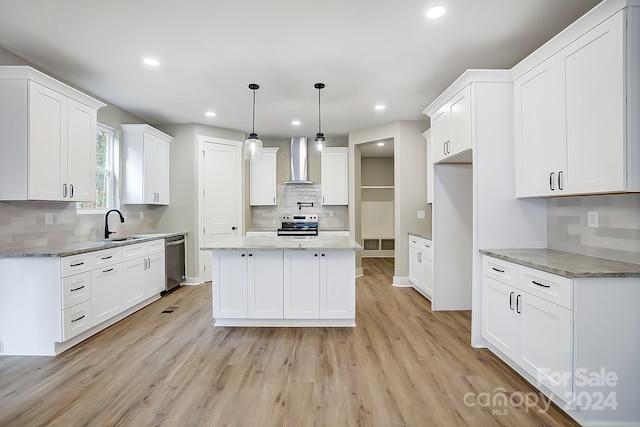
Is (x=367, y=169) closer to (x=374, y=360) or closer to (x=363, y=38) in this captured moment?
(x=363, y=38)

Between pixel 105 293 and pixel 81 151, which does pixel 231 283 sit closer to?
pixel 105 293

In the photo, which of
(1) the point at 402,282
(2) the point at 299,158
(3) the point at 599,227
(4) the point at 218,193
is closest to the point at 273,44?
(3) the point at 599,227

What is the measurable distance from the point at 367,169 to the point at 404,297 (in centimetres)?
427

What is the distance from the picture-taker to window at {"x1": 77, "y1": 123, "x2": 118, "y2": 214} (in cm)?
407

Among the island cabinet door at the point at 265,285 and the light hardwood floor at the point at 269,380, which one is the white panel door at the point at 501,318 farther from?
the island cabinet door at the point at 265,285

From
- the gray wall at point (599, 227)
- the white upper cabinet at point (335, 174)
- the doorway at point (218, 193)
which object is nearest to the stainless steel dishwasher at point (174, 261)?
the doorway at point (218, 193)

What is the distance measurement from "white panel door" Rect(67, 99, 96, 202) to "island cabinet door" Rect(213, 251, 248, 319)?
1.61 metres

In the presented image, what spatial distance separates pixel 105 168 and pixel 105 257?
1.61 meters

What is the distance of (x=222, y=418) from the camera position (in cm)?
182

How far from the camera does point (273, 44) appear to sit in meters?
2.71

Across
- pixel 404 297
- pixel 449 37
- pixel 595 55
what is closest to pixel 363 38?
pixel 449 37

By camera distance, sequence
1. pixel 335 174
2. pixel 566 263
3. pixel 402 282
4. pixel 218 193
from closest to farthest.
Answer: pixel 566 263 < pixel 402 282 < pixel 218 193 < pixel 335 174

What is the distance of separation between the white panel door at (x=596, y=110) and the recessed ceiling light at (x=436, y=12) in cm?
89

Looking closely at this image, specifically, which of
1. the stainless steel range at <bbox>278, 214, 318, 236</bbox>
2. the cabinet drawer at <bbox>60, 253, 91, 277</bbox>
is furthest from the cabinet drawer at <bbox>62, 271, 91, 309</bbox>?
the stainless steel range at <bbox>278, 214, 318, 236</bbox>
